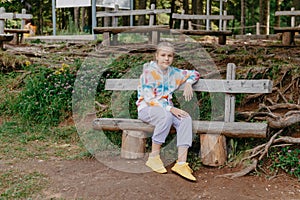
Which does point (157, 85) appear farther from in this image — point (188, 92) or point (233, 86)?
point (233, 86)

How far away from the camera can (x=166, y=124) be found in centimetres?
A: 472

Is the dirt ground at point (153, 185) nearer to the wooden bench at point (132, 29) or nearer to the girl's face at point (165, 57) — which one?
the girl's face at point (165, 57)

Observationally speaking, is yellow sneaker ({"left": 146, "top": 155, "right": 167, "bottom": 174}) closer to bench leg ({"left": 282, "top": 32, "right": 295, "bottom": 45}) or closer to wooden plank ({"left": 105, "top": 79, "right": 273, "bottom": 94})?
wooden plank ({"left": 105, "top": 79, "right": 273, "bottom": 94})

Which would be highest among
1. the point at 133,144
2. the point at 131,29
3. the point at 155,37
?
the point at 131,29

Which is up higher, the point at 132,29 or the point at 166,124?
the point at 132,29

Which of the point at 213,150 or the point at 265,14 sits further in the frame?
the point at 265,14

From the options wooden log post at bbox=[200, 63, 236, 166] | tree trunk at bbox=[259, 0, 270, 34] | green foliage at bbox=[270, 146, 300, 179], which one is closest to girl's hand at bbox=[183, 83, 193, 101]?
wooden log post at bbox=[200, 63, 236, 166]

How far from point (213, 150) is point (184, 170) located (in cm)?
52

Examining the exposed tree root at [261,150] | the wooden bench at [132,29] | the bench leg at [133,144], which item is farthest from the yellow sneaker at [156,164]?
the wooden bench at [132,29]

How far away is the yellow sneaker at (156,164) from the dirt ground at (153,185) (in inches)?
2.4

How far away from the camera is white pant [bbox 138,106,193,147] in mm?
4684

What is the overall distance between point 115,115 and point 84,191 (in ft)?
6.56

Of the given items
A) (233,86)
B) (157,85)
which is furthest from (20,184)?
(233,86)

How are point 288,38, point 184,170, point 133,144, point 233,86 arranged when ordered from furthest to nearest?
point 288,38, point 133,144, point 233,86, point 184,170
